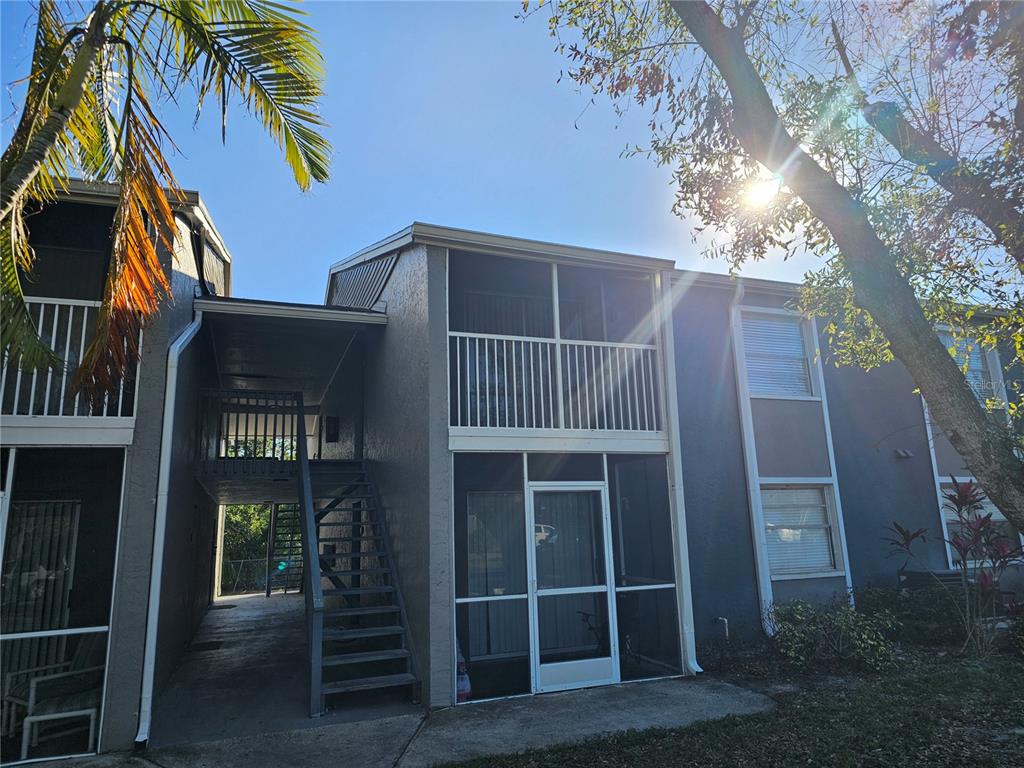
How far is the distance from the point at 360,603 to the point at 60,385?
592cm

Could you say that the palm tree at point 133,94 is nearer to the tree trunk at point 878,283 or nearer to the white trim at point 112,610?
the white trim at point 112,610

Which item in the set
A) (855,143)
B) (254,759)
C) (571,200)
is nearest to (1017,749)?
(855,143)

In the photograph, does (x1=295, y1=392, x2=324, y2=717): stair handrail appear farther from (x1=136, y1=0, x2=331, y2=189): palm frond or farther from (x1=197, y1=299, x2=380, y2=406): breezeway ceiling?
(x1=136, y1=0, x2=331, y2=189): palm frond

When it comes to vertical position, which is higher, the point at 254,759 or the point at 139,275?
the point at 139,275

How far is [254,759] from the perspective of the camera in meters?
5.54

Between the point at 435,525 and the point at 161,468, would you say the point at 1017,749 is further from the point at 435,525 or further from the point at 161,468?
the point at 161,468

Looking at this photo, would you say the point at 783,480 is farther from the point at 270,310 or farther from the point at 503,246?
the point at 270,310

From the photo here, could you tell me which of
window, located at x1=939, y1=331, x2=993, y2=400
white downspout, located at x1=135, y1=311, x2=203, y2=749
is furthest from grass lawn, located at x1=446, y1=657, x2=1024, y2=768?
window, located at x1=939, y1=331, x2=993, y2=400

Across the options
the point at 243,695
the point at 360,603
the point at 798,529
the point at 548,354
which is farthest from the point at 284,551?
the point at 798,529

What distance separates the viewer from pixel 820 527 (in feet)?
32.4

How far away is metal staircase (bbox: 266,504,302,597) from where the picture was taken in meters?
17.9

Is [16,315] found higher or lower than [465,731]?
higher

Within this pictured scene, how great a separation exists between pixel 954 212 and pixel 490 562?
701cm

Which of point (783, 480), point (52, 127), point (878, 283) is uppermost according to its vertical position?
point (52, 127)
